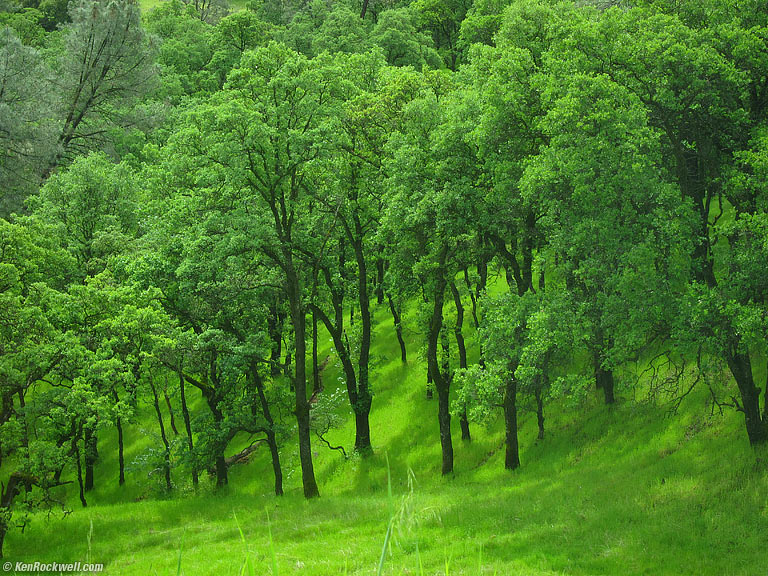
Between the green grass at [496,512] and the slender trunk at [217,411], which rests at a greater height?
the slender trunk at [217,411]

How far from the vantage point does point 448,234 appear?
2395 cm

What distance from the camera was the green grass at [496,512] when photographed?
1529 cm

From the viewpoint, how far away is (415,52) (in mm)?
73688

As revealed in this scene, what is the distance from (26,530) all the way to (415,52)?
64186 mm

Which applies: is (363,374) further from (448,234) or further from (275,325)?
(448,234)

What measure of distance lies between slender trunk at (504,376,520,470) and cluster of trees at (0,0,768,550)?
3.6 inches

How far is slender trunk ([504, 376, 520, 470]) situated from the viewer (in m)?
25.9

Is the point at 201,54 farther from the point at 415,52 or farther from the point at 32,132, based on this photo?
the point at 32,132

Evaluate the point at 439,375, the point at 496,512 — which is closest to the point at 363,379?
the point at 439,375

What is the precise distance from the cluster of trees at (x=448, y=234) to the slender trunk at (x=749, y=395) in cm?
9

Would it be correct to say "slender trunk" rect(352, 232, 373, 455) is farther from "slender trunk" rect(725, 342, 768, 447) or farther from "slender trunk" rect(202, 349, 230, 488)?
"slender trunk" rect(725, 342, 768, 447)

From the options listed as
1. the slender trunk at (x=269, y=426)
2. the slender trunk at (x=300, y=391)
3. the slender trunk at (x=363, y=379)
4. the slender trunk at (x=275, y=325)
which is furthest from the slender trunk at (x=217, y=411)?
the slender trunk at (x=363, y=379)

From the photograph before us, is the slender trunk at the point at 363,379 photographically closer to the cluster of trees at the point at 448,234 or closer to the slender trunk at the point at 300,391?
the cluster of trees at the point at 448,234

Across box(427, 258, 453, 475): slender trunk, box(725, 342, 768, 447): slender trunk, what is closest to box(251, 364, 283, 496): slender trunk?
box(427, 258, 453, 475): slender trunk
